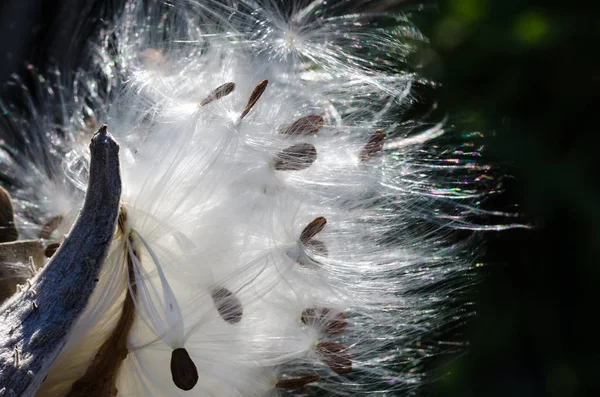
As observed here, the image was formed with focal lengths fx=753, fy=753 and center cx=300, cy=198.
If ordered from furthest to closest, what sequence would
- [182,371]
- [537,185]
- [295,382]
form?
[537,185], [295,382], [182,371]

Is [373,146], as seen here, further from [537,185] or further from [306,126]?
[537,185]

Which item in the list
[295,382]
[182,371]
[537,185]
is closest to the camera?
[182,371]

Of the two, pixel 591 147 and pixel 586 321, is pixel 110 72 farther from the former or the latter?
pixel 586 321

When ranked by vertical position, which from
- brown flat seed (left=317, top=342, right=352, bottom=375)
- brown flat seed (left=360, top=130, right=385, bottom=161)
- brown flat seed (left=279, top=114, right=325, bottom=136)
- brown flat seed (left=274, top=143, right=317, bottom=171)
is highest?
brown flat seed (left=360, top=130, right=385, bottom=161)

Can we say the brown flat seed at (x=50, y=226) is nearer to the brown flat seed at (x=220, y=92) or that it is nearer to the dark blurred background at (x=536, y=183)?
the brown flat seed at (x=220, y=92)

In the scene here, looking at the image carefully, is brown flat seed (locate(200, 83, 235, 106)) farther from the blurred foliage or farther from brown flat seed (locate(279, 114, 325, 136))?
the blurred foliage

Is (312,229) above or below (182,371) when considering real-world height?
above

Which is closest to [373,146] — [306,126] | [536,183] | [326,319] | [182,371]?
[306,126]

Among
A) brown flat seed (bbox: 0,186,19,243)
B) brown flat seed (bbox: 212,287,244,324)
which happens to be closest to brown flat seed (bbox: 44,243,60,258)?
brown flat seed (bbox: 0,186,19,243)
